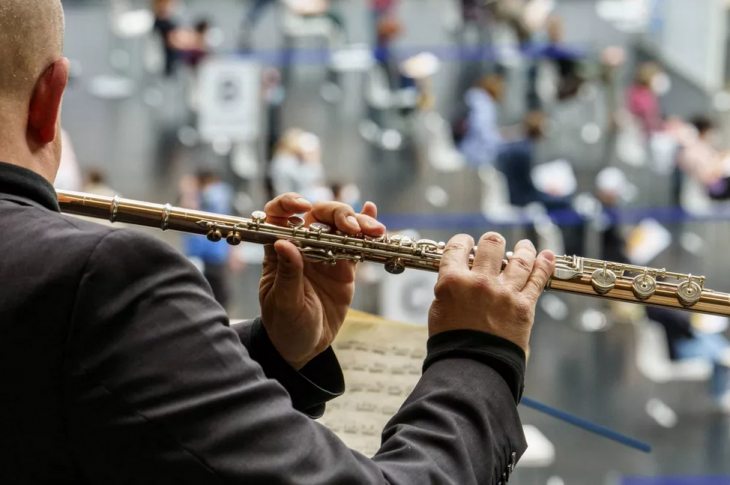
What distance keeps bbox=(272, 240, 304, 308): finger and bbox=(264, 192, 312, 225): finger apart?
0.11 m

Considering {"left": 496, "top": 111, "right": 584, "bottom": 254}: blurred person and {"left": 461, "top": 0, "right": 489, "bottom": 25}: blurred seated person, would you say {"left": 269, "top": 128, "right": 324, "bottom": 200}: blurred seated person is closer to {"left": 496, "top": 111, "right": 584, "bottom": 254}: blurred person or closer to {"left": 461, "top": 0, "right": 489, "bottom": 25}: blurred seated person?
{"left": 496, "top": 111, "right": 584, "bottom": 254}: blurred person

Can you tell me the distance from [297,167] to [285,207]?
741 cm

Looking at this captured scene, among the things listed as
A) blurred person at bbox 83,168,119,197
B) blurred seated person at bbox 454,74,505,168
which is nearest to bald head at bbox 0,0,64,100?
blurred person at bbox 83,168,119,197

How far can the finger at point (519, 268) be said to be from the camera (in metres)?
1.66

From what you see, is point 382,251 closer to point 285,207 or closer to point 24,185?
point 285,207

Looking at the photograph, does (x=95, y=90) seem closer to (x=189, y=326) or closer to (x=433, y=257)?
(x=433, y=257)

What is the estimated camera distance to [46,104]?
1452 millimetres

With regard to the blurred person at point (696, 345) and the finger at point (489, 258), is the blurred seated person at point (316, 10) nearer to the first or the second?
the blurred person at point (696, 345)

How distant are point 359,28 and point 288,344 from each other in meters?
8.48

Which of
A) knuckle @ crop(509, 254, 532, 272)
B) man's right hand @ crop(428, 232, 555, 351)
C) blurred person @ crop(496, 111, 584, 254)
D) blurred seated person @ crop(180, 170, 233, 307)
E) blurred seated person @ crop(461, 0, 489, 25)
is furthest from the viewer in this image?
blurred seated person @ crop(461, 0, 489, 25)

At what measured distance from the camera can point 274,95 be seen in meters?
9.81

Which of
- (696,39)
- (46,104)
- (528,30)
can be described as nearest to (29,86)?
(46,104)

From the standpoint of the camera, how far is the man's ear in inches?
57.1

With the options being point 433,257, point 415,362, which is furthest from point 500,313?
point 415,362
